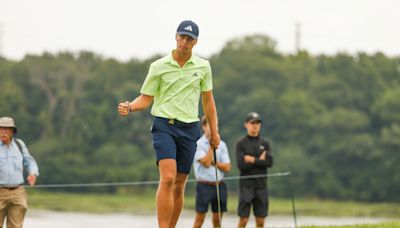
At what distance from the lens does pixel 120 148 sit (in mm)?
84875

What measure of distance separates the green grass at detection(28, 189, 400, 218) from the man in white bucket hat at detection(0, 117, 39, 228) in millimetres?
41624

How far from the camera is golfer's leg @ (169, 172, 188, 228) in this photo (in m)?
11.0

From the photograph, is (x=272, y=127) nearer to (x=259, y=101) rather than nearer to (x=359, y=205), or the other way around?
(x=259, y=101)

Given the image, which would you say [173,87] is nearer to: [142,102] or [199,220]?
[142,102]

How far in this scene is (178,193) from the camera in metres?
11.1

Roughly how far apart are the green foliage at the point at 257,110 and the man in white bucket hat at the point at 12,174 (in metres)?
59.5

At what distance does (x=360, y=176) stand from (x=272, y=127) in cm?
1008

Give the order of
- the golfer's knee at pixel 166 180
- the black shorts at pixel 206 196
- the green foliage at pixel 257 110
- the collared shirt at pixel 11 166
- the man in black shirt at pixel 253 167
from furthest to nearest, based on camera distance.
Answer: the green foliage at pixel 257 110 < the black shorts at pixel 206 196 < the man in black shirt at pixel 253 167 < the collared shirt at pixel 11 166 < the golfer's knee at pixel 166 180

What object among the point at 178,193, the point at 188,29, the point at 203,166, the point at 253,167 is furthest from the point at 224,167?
the point at 188,29

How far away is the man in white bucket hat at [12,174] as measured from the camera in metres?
14.7

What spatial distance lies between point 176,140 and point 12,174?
15.2 feet

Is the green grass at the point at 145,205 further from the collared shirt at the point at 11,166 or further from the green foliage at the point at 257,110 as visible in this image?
the collared shirt at the point at 11,166

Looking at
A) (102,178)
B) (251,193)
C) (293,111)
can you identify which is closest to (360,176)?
(293,111)

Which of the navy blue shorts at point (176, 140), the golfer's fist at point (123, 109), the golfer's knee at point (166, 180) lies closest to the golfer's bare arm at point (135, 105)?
the golfer's fist at point (123, 109)
